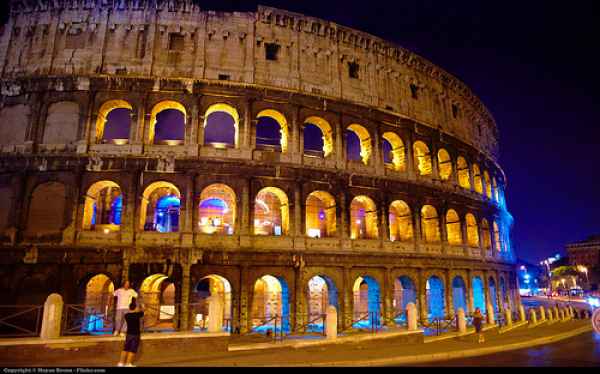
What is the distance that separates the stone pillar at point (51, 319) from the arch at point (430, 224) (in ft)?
60.8

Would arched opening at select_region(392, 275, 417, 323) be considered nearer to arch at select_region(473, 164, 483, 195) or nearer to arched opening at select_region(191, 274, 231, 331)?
arched opening at select_region(191, 274, 231, 331)

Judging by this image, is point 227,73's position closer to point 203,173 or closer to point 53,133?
point 203,173

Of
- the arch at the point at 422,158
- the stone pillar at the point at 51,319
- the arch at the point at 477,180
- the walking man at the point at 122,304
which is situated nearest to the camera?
the stone pillar at the point at 51,319

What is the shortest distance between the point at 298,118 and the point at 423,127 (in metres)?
8.90

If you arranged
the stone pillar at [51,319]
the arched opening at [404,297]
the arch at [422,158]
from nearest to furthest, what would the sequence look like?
the stone pillar at [51,319], the arched opening at [404,297], the arch at [422,158]

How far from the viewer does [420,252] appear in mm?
21391

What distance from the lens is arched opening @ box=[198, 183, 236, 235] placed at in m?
20.2

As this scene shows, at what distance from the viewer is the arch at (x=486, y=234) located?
2688cm

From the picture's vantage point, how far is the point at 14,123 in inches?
719

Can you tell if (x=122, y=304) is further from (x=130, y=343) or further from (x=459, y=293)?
(x=459, y=293)

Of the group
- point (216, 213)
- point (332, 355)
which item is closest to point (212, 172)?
point (216, 213)

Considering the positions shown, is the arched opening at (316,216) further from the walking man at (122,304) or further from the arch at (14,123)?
the arch at (14,123)

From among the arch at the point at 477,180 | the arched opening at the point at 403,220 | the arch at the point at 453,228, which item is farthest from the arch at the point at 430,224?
the arch at the point at 477,180

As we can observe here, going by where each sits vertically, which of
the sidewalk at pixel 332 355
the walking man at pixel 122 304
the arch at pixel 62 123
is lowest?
the sidewalk at pixel 332 355
